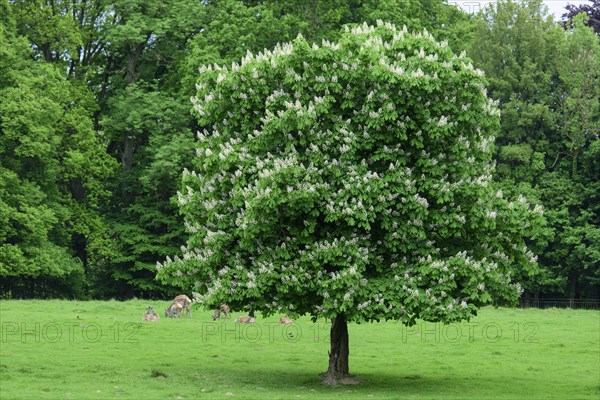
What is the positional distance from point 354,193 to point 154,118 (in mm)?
41417

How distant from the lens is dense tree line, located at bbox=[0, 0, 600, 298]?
63.8 meters

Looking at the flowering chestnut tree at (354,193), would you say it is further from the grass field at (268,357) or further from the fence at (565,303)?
the fence at (565,303)

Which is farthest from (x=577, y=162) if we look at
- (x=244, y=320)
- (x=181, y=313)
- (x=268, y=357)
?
(x=268, y=357)

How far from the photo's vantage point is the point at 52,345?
38.3 metres

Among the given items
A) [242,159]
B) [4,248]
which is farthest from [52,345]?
[4,248]

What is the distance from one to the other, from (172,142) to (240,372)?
32476mm

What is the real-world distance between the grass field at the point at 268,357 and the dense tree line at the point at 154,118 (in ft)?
42.4

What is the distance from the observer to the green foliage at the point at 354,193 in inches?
1123

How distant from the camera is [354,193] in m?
28.5

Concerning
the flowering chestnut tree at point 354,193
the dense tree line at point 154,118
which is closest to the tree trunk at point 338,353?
the flowering chestnut tree at point 354,193

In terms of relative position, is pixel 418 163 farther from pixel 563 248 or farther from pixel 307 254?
pixel 563 248

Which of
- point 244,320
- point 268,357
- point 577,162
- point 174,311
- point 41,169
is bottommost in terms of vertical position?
point 268,357

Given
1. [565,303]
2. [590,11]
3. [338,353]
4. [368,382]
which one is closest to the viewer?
A: [338,353]

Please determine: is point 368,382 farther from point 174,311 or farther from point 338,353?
point 174,311
